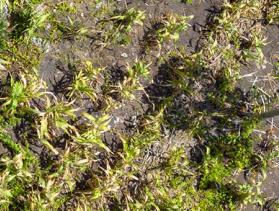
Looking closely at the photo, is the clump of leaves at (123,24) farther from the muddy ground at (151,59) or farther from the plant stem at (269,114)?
the plant stem at (269,114)

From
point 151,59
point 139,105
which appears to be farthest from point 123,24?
point 139,105

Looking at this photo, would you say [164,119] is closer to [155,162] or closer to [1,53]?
[155,162]

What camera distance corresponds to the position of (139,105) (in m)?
5.03

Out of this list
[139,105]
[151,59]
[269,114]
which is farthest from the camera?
[269,114]

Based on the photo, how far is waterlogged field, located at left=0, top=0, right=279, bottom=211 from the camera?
14.8 feet

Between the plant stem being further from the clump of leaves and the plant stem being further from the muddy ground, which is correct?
the clump of leaves

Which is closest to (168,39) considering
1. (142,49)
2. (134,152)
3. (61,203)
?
(142,49)

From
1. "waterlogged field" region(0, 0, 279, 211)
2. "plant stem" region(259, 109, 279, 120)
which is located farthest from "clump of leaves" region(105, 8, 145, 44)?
"plant stem" region(259, 109, 279, 120)

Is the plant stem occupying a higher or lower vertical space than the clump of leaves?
lower

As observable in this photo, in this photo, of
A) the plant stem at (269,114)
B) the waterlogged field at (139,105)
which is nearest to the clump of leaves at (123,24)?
the waterlogged field at (139,105)

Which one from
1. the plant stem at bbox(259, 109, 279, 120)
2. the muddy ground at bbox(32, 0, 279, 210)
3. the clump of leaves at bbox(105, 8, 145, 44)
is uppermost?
the clump of leaves at bbox(105, 8, 145, 44)

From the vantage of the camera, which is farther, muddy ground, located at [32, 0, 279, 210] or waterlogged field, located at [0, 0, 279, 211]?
muddy ground, located at [32, 0, 279, 210]

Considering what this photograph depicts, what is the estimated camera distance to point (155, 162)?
16.4 feet

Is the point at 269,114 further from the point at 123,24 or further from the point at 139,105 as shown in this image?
the point at 123,24
